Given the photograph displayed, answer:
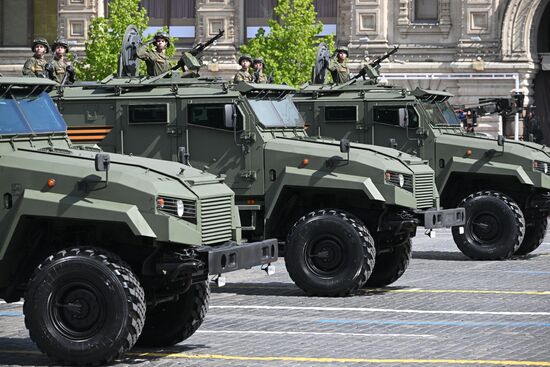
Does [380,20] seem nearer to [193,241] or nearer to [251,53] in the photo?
[251,53]

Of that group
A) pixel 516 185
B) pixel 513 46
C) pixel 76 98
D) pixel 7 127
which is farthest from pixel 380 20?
pixel 7 127

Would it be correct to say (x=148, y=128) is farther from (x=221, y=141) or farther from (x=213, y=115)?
(x=221, y=141)

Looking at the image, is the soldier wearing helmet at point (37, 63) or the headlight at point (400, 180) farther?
the soldier wearing helmet at point (37, 63)

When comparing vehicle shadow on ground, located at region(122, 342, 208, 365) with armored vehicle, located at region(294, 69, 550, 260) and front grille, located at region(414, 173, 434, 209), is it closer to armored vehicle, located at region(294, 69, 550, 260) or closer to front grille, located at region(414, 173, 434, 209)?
→ front grille, located at region(414, 173, 434, 209)

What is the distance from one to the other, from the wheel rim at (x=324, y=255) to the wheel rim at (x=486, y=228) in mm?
5743

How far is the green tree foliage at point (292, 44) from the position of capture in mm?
43000

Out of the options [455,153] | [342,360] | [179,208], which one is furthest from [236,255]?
[455,153]

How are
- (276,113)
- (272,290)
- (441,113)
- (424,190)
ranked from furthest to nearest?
(441,113) → (424,190) → (276,113) → (272,290)

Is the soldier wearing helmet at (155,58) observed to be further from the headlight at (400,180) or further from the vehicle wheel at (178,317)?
the vehicle wheel at (178,317)

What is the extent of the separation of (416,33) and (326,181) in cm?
2940

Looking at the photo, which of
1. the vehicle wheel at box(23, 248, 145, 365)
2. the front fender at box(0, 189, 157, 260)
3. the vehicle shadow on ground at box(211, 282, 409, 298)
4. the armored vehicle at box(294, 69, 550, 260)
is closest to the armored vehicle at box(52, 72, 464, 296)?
the vehicle shadow on ground at box(211, 282, 409, 298)

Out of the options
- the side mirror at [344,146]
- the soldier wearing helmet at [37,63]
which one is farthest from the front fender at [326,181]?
the soldier wearing helmet at [37,63]

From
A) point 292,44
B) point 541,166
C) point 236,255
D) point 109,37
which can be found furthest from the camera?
point 292,44

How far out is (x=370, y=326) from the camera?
1541 centimetres
